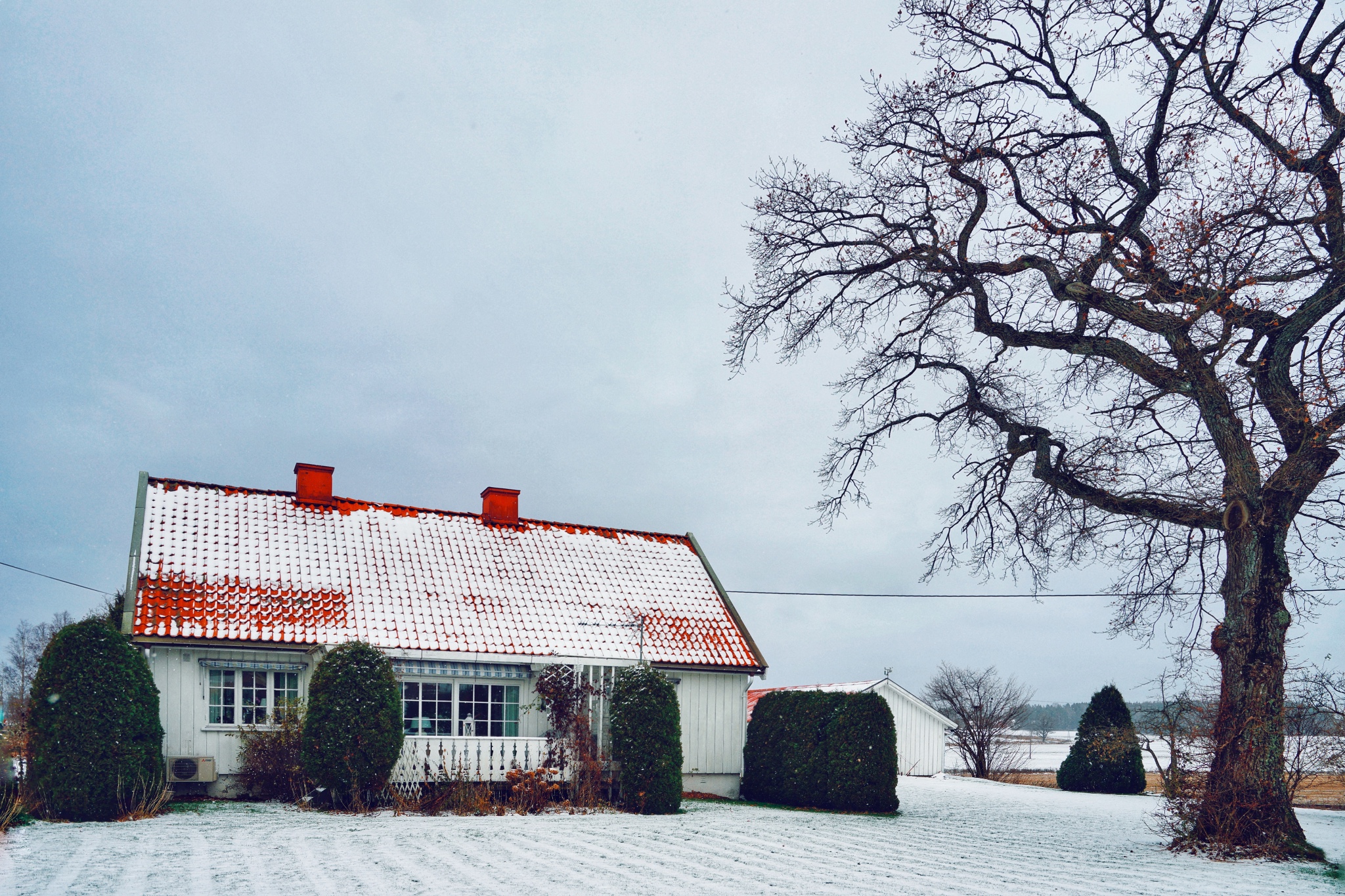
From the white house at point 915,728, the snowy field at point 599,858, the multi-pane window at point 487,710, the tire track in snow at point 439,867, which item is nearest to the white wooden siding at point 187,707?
the snowy field at point 599,858

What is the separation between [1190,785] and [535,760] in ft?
31.5

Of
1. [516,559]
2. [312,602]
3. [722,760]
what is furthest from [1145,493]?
[312,602]

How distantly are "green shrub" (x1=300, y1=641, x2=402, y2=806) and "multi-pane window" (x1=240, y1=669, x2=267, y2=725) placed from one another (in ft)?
5.45

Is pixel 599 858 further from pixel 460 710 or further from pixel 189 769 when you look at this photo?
pixel 189 769

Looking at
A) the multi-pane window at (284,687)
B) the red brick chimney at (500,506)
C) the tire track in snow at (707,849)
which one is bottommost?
the tire track in snow at (707,849)

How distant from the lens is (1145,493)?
1309 cm

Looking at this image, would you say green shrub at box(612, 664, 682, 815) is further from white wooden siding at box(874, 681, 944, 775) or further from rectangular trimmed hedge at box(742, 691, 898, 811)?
white wooden siding at box(874, 681, 944, 775)

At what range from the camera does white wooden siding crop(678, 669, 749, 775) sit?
18.4 metres

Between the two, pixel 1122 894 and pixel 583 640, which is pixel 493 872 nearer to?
pixel 1122 894

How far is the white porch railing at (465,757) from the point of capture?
14797 millimetres

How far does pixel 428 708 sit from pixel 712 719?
5567 mm

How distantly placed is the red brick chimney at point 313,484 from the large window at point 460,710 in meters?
4.78

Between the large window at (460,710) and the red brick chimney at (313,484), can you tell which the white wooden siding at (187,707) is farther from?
the red brick chimney at (313,484)

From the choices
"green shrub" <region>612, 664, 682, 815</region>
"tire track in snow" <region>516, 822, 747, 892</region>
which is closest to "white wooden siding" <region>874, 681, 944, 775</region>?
"green shrub" <region>612, 664, 682, 815</region>
